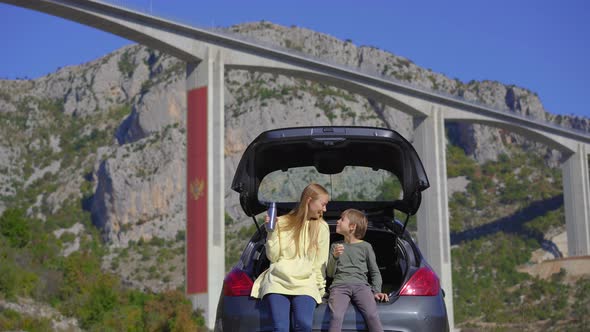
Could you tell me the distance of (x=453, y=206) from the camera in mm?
103312

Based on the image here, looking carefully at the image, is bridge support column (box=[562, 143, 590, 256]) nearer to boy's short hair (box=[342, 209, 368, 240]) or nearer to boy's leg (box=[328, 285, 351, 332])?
boy's short hair (box=[342, 209, 368, 240])

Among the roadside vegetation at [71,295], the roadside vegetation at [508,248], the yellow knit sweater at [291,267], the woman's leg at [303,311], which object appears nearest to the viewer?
the woman's leg at [303,311]

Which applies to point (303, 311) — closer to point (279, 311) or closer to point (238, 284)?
point (279, 311)

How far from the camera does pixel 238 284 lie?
19.1 feet

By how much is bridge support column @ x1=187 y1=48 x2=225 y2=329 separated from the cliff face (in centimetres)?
4835

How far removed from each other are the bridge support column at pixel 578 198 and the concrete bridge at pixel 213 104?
15520mm

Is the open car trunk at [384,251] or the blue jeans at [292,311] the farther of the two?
the open car trunk at [384,251]

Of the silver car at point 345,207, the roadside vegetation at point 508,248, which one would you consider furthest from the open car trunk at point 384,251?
the roadside vegetation at point 508,248

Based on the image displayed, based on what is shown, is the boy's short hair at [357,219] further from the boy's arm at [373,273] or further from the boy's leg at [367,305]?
the boy's leg at [367,305]

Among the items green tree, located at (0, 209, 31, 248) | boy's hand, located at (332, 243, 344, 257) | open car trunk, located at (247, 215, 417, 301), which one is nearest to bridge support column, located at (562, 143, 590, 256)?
green tree, located at (0, 209, 31, 248)

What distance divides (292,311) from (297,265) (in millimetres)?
299

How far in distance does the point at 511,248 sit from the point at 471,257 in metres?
4.95

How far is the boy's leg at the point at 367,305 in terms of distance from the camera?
5.41m

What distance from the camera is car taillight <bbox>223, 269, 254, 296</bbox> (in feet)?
18.9
